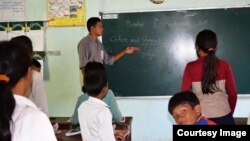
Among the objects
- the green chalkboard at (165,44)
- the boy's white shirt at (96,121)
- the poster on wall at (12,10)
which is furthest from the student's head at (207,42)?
the poster on wall at (12,10)

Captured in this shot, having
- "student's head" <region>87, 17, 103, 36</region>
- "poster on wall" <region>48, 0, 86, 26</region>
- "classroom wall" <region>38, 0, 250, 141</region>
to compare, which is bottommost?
"classroom wall" <region>38, 0, 250, 141</region>

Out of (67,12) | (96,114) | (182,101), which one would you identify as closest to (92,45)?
(67,12)

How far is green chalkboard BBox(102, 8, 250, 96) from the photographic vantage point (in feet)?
13.1

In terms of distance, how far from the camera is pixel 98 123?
2072mm

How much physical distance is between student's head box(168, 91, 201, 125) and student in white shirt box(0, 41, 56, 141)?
782 mm

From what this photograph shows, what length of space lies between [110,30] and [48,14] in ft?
2.64

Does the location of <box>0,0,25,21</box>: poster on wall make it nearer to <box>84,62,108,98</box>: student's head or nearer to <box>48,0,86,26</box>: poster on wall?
<box>48,0,86,26</box>: poster on wall

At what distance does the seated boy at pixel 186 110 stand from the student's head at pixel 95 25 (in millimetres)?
2112

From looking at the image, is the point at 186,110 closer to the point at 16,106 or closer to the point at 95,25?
the point at 16,106

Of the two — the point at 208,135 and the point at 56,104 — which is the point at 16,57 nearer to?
the point at 208,135

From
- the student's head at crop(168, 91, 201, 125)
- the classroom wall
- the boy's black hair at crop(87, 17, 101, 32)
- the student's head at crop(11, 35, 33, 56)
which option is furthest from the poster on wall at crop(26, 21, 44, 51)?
the student's head at crop(168, 91, 201, 125)

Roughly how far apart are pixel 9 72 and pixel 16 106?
121 millimetres

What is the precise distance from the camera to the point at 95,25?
12.7 ft

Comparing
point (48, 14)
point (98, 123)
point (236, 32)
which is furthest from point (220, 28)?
point (98, 123)
